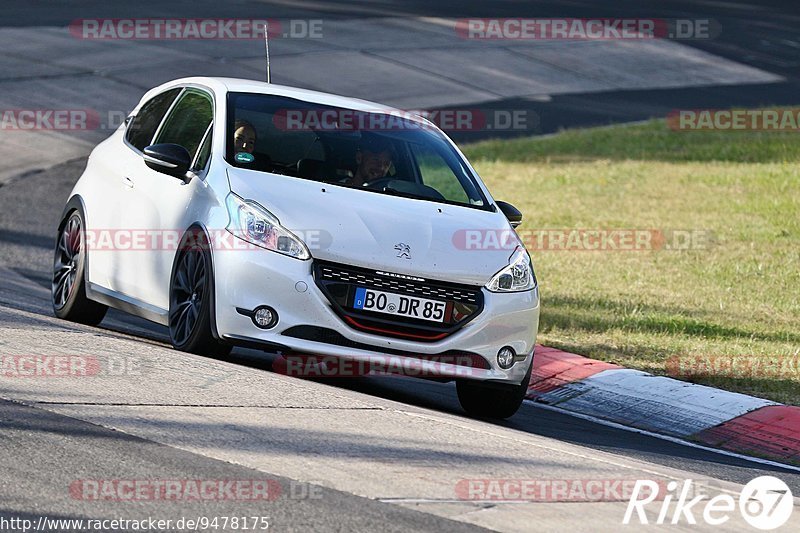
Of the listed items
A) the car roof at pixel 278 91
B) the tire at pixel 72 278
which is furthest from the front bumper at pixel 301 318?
the tire at pixel 72 278

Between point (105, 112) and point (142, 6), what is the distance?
1058 centimetres

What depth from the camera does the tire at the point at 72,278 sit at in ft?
31.0

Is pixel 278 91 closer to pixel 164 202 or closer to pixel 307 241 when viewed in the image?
pixel 164 202

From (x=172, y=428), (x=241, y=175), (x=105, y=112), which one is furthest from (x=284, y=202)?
(x=105, y=112)

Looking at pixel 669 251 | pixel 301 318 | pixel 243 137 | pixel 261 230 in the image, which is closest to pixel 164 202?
pixel 243 137

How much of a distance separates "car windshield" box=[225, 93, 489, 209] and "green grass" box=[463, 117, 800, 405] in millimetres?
2012

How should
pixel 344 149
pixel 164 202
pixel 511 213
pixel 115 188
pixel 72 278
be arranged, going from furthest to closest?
pixel 72 278 → pixel 115 188 → pixel 511 213 → pixel 344 149 → pixel 164 202

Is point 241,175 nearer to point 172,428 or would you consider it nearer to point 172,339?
point 172,339

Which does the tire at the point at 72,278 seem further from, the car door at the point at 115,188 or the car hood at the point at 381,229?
the car hood at the point at 381,229

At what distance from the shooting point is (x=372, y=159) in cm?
884

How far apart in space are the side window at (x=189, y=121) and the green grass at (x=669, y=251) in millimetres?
3137

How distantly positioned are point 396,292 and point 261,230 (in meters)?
0.79

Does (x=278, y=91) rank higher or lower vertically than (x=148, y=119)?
higher

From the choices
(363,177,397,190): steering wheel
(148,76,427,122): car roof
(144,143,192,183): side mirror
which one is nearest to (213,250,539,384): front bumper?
(144,143,192,183): side mirror
